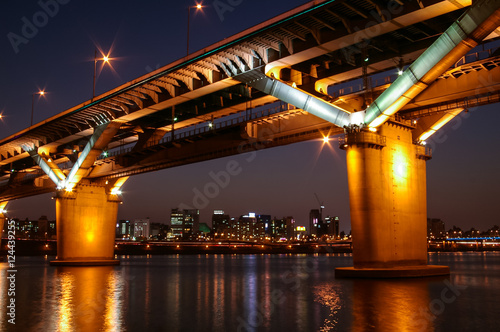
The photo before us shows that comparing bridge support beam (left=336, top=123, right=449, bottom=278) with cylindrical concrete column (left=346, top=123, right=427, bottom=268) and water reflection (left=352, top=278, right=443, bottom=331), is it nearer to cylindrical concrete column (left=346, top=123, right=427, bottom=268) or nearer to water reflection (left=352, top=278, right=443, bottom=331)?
cylindrical concrete column (left=346, top=123, right=427, bottom=268)

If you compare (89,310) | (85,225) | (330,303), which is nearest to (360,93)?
(330,303)

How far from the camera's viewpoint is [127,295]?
22.7 meters

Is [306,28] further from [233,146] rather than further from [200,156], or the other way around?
[200,156]

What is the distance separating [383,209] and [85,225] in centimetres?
3866

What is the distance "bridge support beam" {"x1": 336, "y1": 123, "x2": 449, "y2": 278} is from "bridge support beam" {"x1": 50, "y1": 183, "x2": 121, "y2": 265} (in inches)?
1395

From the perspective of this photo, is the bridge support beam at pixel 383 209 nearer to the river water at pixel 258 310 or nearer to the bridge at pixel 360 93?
the bridge at pixel 360 93

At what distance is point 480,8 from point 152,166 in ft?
126

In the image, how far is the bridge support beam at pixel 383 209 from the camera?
3008cm

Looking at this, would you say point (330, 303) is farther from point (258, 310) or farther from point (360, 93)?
point (360, 93)

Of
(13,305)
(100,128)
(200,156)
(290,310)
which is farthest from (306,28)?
(100,128)

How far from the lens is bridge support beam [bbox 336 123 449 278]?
3008cm

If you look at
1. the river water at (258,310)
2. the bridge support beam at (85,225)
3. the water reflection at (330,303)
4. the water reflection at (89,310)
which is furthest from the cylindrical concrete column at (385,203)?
the bridge support beam at (85,225)

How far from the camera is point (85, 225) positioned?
58.3 meters

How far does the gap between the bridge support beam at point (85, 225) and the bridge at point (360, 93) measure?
13.1m
